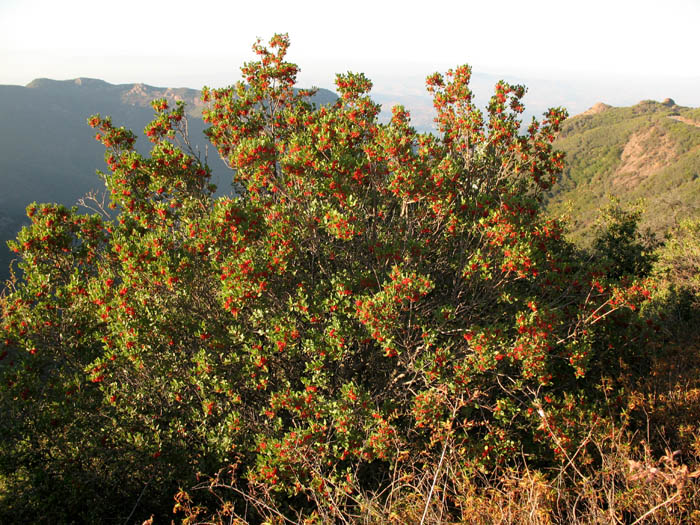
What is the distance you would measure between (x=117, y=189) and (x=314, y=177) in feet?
12.9

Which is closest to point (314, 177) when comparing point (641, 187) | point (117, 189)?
point (117, 189)

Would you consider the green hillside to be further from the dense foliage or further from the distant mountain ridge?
the distant mountain ridge

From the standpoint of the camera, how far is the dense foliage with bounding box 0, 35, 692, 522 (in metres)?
5.70

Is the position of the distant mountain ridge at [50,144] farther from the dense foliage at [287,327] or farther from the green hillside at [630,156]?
the dense foliage at [287,327]

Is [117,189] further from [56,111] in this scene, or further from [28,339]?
[56,111]

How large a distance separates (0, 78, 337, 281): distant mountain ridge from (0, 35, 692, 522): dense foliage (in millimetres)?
101929

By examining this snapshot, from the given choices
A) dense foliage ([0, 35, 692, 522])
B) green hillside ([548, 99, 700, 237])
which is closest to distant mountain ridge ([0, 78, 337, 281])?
green hillside ([548, 99, 700, 237])

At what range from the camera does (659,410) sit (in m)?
6.98

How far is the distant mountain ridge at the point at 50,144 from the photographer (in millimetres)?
116438

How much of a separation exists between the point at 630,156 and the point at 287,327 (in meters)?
112

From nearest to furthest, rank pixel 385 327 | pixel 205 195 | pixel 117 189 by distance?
pixel 385 327, pixel 117 189, pixel 205 195

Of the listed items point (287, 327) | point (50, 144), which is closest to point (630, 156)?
point (287, 327)

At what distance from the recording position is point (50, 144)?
6014 inches

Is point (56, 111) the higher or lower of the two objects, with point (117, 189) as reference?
higher
